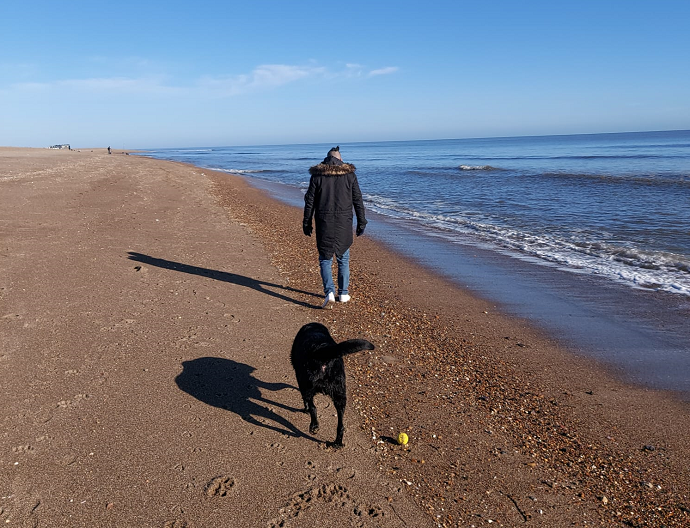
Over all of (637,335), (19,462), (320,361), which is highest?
(320,361)

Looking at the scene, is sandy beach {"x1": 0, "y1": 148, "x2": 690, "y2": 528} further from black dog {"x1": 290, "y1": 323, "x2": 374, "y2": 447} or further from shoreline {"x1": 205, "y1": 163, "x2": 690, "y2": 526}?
black dog {"x1": 290, "y1": 323, "x2": 374, "y2": 447}

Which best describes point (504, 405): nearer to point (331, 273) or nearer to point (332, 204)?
point (331, 273)

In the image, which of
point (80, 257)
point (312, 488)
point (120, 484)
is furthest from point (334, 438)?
point (80, 257)

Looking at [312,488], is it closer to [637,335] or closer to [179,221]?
[637,335]

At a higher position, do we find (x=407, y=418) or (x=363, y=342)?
(x=363, y=342)

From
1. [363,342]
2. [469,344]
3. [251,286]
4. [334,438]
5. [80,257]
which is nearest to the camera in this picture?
[363,342]

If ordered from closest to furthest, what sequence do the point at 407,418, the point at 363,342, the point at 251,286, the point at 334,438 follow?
the point at 363,342
the point at 334,438
the point at 407,418
the point at 251,286

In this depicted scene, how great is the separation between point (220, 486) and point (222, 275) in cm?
528

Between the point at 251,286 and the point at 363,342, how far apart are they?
456 centimetres

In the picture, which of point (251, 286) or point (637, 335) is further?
point (251, 286)

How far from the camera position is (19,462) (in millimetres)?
3295

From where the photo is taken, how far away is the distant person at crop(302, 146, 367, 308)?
6.53 metres

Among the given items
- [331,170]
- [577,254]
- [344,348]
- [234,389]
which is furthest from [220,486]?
[577,254]

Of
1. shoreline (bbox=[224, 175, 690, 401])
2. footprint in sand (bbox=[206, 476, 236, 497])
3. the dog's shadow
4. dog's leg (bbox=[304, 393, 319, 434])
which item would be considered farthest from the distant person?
footprint in sand (bbox=[206, 476, 236, 497])
